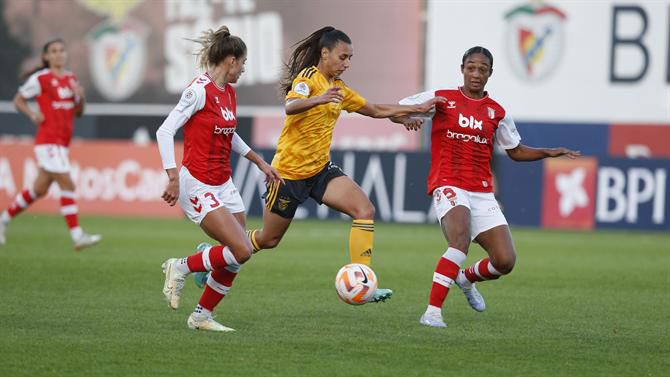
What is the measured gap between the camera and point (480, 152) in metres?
9.70

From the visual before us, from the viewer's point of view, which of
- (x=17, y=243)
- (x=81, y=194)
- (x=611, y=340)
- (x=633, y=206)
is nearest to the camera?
(x=611, y=340)

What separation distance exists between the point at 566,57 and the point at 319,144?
1957 centimetres

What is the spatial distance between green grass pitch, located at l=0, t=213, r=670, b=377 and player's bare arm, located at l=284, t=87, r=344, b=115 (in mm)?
1659

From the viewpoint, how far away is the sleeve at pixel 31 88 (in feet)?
51.4

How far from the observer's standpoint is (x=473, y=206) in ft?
31.6

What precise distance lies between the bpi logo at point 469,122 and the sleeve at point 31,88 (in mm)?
7811

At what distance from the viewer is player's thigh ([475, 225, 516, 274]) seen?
9.53 m

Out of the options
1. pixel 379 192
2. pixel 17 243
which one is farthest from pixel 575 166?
pixel 17 243

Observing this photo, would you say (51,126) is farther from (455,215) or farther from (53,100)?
(455,215)

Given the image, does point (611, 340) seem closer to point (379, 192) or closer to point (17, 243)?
point (17, 243)

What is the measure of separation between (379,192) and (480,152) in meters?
12.1

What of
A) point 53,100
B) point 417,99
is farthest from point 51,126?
point 417,99

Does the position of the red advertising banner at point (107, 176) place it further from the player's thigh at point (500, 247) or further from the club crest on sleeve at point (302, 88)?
the player's thigh at point (500, 247)

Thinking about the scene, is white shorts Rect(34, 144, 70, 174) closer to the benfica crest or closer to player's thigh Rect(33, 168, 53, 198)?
player's thigh Rect(33, 168, 53, 198)
